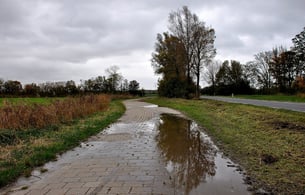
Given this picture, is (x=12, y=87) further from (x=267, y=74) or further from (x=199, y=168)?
(x=267, y=74)

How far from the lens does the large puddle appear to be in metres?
4.28

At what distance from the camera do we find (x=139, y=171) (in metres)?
5.25

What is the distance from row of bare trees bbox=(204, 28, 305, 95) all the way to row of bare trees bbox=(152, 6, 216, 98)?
16484mm

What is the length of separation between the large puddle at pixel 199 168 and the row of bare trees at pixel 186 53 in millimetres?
26090

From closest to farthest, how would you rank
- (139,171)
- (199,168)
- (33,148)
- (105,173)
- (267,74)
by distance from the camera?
(105,173) < (139,171) < (199,168) < (33,148) < (267,74)

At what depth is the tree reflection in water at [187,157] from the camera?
15.4 feet

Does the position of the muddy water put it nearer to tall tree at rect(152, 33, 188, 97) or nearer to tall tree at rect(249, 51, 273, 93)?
tall tree at rect(152, 33, 188, 97)

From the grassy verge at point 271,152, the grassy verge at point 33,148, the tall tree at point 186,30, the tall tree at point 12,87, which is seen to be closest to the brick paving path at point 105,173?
the grassy verge at point 33,148

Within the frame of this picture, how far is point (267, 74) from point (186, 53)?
35310mm

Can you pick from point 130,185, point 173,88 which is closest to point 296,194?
point 130,185

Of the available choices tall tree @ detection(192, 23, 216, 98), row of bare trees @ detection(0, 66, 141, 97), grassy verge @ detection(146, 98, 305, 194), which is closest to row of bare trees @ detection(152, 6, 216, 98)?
tall tree @ detection(192, 23, 216, 98)

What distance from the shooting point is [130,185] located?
14.4 feet

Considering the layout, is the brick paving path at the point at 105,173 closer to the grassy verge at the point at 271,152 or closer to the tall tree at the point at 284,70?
the grassy verge at the point at 271,152

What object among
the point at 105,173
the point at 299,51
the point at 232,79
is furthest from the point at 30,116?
the point at 232,79
